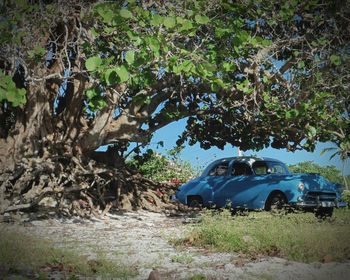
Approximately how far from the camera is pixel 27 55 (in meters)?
9.69

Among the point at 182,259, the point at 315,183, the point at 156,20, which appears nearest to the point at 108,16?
the point at 156,20

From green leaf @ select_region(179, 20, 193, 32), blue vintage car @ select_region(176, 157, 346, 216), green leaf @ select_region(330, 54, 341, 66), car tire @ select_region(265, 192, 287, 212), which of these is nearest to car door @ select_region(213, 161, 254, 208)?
blue vintage car @ select_region(176, 157, 346, 216)

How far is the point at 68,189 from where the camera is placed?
13.6 meters

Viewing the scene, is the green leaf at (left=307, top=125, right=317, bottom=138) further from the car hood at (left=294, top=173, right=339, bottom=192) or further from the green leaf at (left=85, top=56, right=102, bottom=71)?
the green leaf at (left=85, top=56, right=102, bottom=71)

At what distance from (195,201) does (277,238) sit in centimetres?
876

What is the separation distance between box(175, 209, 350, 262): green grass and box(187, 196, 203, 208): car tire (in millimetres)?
6813

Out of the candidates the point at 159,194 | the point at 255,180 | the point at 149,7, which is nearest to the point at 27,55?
the point at 149,7

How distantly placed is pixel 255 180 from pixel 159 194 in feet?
14.5

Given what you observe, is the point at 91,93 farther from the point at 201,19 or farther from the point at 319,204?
the point at 319,204

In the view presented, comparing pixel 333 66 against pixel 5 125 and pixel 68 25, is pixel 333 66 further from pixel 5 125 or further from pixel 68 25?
pixel 5 125

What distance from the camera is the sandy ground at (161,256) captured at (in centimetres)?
621

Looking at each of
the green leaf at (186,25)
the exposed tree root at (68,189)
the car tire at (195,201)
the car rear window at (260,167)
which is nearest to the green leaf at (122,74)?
the green leaf at (186,25)

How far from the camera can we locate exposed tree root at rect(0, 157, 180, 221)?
12.9 m

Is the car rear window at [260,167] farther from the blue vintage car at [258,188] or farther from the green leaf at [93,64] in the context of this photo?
the green leaf at [93,64]
